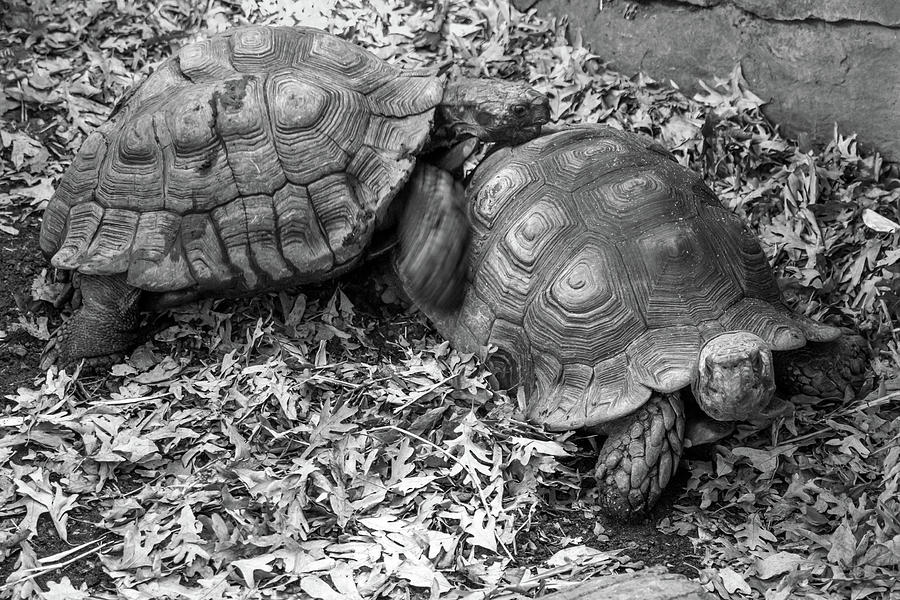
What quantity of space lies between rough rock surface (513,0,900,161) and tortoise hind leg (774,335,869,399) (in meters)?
1.90

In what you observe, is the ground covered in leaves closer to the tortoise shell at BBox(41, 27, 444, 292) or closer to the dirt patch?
the dirt patch

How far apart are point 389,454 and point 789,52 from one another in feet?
13.5

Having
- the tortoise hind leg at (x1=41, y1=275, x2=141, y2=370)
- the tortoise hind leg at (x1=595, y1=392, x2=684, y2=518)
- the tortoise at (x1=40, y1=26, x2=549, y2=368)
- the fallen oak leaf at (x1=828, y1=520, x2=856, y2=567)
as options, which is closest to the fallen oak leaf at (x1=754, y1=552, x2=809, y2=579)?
the fallen oak leaf at (x1=828, y1=520, x2=856, y2=567)

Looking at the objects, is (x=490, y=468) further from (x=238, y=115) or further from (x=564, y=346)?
(x=238, y=115)

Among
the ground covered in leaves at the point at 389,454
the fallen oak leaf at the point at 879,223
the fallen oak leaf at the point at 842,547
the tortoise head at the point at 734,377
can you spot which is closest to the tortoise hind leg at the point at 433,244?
the ground covered in leaves at the point at 389,454

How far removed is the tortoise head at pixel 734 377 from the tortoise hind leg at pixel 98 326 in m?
3.36

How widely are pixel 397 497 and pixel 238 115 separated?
2.44 metres

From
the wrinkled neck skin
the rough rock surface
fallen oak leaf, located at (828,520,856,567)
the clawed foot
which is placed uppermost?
the rough rock surface

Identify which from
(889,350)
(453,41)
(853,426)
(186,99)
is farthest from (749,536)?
(453,41)

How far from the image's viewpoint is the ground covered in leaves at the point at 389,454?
3939 millimetres

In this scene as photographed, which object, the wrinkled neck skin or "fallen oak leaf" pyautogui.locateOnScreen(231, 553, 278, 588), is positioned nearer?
"fallen oak leaf" pyautogui.locateOnScreen(231, 553, 278, 588)

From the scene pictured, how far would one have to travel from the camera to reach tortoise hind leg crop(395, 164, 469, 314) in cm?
509

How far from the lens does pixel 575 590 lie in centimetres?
362

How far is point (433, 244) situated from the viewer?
509cm
